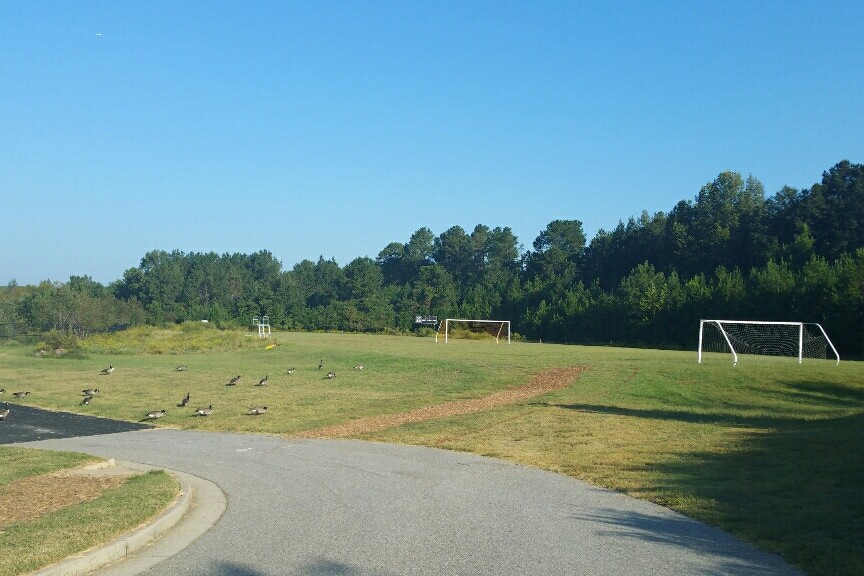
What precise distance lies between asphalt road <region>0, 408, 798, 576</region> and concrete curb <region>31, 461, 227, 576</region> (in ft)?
0.69

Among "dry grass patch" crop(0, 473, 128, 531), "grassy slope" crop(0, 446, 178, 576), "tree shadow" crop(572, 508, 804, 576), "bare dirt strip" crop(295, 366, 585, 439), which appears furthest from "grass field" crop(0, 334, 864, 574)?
"dry grass patch" crop(0, 473, 128, 531)

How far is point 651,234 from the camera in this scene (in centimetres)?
10606

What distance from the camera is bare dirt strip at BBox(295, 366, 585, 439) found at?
19.2 meters

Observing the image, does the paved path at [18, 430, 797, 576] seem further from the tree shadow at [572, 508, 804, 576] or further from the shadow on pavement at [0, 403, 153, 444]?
the shadow on pavement at [0, 403, 153, 444]

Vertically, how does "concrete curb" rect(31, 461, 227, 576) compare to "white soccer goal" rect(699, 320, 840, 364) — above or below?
below

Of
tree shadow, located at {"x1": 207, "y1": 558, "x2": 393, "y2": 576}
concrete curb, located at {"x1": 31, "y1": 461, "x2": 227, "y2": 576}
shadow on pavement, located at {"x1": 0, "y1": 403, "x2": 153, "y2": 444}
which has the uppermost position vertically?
tree shadow, located at {"x1": 207, "y1": 558, "x2": 393, "y2": 576}

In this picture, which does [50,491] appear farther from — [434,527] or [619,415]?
[619,415]

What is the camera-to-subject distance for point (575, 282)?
11375cm

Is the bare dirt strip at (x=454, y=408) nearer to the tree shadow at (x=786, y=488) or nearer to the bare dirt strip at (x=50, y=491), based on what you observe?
the tree shadow at (x=786, y=488)

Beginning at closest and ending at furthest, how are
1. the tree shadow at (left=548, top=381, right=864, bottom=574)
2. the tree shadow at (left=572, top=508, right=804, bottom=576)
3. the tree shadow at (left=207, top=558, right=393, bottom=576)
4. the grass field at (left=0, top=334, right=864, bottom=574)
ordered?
1. the tree shadow at (left=207, top=558, right=393, bottom=576)
2. the tree shadow at (left=572, top=508, right=804, bottom=576)
3. the tree shadow at (left=548, top=381, right=864, bottom=574)
4. the grass field at (left=0, top=334, right=864, bottom=574)

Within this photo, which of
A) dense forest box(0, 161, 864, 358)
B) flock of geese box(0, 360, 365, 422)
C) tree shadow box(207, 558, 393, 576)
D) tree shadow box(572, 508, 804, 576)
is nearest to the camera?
tree shadow box(207, 558, 393, 576)

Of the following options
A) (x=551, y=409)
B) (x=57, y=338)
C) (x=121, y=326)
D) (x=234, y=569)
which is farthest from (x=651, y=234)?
(x=234, y=569)

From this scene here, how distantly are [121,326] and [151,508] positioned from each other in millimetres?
83294

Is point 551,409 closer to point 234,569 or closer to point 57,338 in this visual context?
point 234,569
